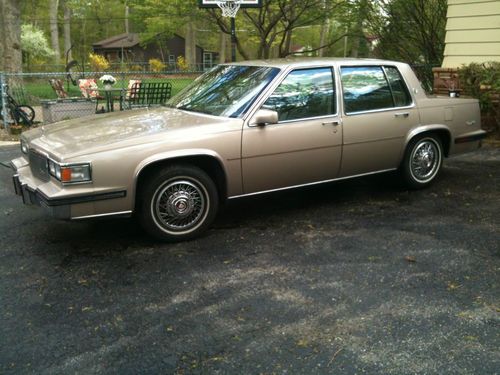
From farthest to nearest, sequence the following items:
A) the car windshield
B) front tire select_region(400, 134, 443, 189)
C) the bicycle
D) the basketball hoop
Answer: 1. the bicycle
2. the basketball hoop
3. front tire select_region(400, 134, 443, 189)
4. the car windshield

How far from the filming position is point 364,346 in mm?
3041

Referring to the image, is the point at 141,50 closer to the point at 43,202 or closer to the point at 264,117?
the point at 264,117

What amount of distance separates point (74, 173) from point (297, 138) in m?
2.11

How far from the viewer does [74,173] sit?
408 cm

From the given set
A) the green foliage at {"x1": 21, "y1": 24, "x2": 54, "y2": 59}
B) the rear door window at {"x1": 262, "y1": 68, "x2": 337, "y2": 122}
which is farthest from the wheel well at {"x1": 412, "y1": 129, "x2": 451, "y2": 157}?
the green foliage at {"x1": 21, "y1": 24, "x2": 54, "y2": 59}

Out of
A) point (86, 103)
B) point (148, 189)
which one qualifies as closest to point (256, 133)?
point (148, 189)

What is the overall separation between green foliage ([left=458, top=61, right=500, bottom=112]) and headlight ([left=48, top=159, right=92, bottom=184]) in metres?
7.22

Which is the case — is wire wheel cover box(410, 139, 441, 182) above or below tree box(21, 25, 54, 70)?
below

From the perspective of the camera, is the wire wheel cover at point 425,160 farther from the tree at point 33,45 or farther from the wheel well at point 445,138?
the tree at point 33,45

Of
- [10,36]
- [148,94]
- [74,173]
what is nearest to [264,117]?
[74,173]

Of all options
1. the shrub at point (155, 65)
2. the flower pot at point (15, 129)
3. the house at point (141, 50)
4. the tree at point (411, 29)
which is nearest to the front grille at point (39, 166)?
the flower pot at point (15, 129)

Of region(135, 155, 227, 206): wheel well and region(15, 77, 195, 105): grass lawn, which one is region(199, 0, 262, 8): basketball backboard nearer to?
region(15, 77, 195, 105): grass lawn

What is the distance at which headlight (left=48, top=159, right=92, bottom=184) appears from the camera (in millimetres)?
4062

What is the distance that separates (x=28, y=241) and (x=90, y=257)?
78cm
